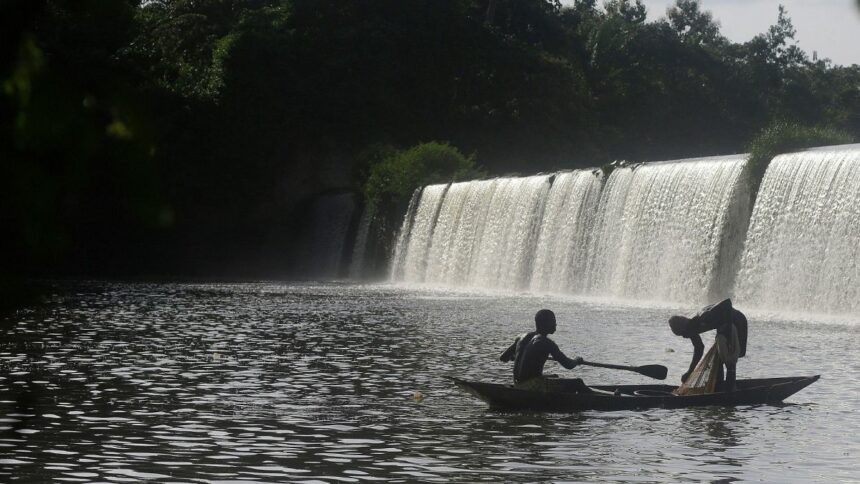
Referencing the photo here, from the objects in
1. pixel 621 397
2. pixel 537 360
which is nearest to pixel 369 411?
pixel 537 360

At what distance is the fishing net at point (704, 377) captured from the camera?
15.7m

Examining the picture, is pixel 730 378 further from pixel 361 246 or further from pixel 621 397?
pixel 361 246

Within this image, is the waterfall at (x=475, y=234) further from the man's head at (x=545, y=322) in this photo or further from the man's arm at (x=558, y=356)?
the man's head at (x=545, y=322)

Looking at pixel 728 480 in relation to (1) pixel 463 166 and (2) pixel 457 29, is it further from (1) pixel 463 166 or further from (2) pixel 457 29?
(2) pixel 457 29

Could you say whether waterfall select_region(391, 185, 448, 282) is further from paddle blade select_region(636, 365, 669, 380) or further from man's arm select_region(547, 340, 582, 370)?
man's arm select_region(547, 340, 582, 370)

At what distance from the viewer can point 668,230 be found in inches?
1485

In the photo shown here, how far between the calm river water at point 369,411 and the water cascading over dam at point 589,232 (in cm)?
713

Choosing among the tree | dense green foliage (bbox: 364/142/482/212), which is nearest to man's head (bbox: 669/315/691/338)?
dense green foliage (bbox: 364/142/482/212)

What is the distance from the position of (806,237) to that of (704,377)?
17377mm

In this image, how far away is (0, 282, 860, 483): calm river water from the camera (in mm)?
11180

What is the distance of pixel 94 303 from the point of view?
3772cm

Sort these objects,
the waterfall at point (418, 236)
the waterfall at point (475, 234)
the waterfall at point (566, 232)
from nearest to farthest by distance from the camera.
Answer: the waterfall at point (566, 232), the waterfall at point (475, 234), the waterfall at point (418, 236)

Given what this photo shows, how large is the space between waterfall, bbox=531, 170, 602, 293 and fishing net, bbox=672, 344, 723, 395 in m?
26.3

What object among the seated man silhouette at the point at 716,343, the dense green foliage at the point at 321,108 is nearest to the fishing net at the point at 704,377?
the seated man silhouette at the point at 716,343
